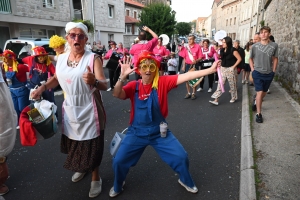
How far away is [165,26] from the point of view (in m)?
31.8

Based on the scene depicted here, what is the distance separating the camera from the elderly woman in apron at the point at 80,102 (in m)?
2.38

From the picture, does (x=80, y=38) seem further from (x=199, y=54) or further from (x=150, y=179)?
(x=199, y=54)

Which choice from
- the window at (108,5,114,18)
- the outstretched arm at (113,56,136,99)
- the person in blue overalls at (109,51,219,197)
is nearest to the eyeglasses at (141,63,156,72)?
the person in blue overalls at (109,51,219,197)

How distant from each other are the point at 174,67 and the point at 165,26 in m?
24.5

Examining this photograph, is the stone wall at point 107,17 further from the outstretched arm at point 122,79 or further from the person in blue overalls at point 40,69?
the outstretched arm at point 122,79

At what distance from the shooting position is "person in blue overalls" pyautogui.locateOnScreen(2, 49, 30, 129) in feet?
15.5

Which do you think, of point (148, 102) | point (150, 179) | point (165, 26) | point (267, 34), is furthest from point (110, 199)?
point (165, 26)

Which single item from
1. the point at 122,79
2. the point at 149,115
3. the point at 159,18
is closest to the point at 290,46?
the point at 149,115

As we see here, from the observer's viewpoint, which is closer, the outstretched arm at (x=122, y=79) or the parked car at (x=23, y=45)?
the outstretched arm at (x=122, y=79)

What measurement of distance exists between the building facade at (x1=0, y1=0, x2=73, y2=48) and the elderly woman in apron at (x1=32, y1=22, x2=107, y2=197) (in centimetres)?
1481

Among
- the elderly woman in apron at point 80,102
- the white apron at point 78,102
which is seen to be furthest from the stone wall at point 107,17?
the white apron at point 78,102

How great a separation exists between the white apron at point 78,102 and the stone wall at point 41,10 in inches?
616

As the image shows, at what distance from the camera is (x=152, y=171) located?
335cm

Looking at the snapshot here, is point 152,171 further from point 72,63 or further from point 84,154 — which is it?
point 72,63
